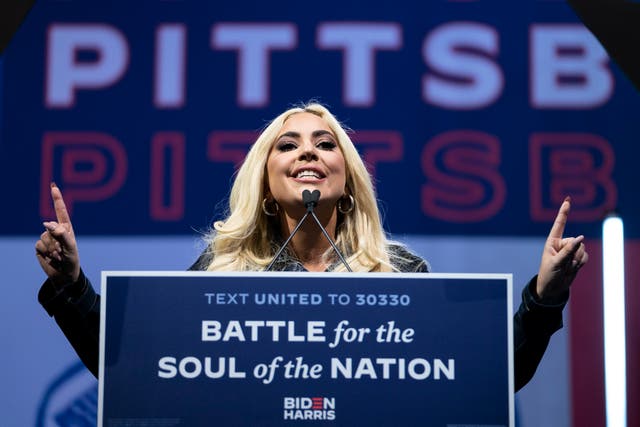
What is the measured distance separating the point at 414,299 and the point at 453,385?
0.57ft

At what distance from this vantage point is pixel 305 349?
1.79 metres

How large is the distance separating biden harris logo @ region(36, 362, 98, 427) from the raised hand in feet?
8.32

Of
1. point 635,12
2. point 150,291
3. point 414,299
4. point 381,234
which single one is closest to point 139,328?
point 150,291

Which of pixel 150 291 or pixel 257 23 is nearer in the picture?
pixel 150 291

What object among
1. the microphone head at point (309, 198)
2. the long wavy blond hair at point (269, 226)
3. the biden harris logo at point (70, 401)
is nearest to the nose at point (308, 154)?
the long wavy blond hair at point (269, 226)

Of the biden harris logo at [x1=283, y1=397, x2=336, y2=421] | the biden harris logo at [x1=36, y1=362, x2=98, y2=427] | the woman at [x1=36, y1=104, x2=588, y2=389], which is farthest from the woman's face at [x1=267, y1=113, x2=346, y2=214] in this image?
the biden harris logo at [x1=36, y1=362, x2=98, y2=427]

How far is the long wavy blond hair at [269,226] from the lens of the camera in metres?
2.62

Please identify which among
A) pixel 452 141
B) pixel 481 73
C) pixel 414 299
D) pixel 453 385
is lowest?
pixel 453 385

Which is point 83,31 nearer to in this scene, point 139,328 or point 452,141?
point 452,141

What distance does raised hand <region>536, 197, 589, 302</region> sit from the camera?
194 centimetres

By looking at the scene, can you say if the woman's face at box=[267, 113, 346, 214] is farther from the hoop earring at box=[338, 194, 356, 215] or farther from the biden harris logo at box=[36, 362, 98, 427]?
the biden harris logo at box=[36, 362, 98, 427]

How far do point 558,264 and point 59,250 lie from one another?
102 cm

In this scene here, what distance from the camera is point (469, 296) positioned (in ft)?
5.93

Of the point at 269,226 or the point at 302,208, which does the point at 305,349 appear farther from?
the point at 269,226
